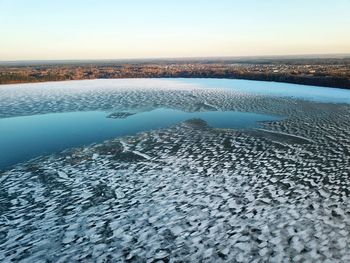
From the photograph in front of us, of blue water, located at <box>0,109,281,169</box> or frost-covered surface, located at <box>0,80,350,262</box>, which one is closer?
frost-covered surface, located at <box>0,80,350,262</box>

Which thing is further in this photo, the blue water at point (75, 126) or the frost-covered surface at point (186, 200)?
the blue water at point (75, 126)

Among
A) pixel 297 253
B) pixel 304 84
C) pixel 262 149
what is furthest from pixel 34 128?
pixel 304 84

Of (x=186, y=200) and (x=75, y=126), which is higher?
(x=75, y=126)

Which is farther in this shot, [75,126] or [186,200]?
[75,126]

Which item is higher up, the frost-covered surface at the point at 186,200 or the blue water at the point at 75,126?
the blue water at the point at 75,126

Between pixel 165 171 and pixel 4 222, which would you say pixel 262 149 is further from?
pixel 4 222
